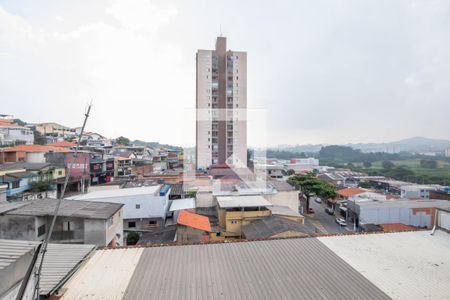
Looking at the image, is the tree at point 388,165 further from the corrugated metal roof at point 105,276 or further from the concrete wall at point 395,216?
the corrugated metal roof at point 105,276

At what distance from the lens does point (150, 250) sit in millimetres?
4938

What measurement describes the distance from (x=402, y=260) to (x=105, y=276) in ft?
18.7

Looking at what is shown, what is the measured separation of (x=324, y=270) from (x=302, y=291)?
2.73ft

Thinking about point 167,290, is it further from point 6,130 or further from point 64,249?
point 6,130

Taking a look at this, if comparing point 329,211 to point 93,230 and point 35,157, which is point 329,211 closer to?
point 93,230

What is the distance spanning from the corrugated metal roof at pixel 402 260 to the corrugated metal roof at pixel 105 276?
13.7ft

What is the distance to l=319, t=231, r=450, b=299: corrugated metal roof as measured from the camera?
12.4 ft

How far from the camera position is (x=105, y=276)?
400 centimetres

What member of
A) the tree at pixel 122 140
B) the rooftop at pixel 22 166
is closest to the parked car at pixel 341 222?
the rooftop at pixel 22 166

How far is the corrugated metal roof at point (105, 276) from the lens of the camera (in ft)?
11.7

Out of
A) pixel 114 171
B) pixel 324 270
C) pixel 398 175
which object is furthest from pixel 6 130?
pixel 398 175

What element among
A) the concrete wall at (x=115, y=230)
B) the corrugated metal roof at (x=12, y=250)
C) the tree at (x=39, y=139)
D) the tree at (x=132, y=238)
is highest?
the tree at (x=39, y=139)

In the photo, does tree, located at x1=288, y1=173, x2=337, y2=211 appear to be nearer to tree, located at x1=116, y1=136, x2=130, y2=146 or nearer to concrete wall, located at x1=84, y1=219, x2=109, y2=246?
concrete wall, located at x1=84, y1=219, x2=109, y2=246

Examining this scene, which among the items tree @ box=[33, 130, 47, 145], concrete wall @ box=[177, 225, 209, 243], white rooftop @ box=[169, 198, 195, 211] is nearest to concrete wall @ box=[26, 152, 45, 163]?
tree @ box=[33, 130, 47, 145]
